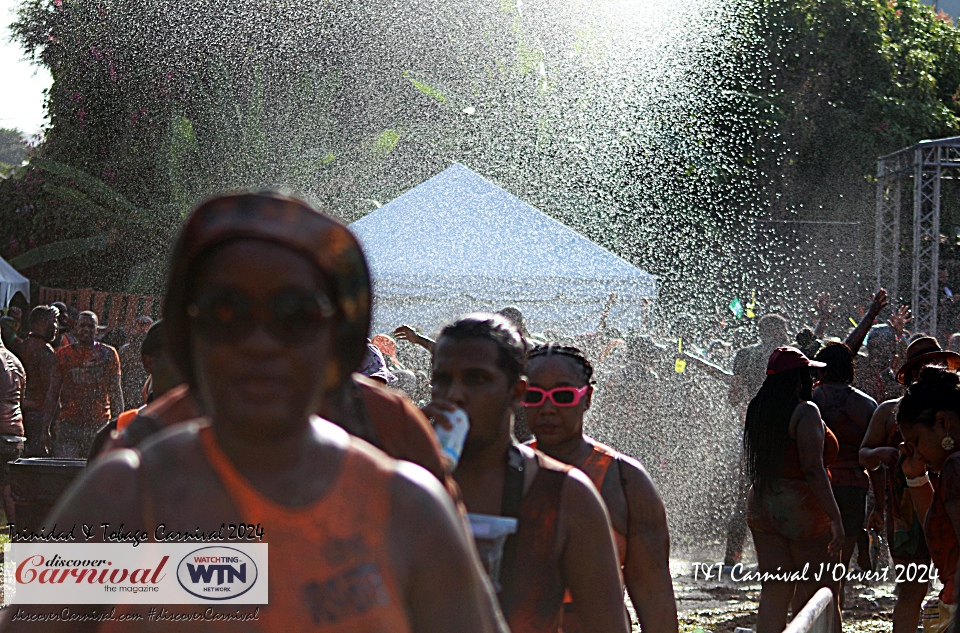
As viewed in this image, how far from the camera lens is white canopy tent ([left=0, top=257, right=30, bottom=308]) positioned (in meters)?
20.4

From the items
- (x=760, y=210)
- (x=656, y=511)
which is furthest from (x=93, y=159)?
(x=656, y=511)

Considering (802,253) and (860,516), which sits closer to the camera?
(860,516)

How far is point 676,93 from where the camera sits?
845 inches

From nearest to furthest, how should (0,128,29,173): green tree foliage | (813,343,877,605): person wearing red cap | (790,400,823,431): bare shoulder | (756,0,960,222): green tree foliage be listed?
(790,400,823,431): bare shoulder < (813,343,877,605): person wearing red cap < (756,0,960,222): green tree foliage < (0,128,29,173): green tree foliage

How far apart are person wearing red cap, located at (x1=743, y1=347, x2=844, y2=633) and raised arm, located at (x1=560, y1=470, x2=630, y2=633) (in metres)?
3.26

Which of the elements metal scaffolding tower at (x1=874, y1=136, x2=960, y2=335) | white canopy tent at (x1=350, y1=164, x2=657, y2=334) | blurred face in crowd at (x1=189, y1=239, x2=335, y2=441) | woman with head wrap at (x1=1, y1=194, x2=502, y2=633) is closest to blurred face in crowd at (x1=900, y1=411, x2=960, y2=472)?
woman with head wrap at (x1=1, y1=194, x2=502, y2=633)

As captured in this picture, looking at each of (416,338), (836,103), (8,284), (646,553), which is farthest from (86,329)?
(836,103)

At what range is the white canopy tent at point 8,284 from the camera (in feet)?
66.9

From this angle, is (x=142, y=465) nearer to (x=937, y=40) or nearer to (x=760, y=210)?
(x=760, y=210)

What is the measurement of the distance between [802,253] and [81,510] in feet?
89.6

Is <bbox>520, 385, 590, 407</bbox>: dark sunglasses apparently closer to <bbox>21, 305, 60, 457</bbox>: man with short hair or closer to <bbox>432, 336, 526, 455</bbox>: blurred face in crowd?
<bbox>432, 336, 526, 455</bbox>: blurred face in crowd

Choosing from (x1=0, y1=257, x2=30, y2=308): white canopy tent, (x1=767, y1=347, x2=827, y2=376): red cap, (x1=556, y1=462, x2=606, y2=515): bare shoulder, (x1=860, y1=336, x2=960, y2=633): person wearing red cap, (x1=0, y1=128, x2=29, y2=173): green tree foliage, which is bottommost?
(x1=860, y1=336, x2=960, y2=633): person wearing red cap

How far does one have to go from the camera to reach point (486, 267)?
1085 cm

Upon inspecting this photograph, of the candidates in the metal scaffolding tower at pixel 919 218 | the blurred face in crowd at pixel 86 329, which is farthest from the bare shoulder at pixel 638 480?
the metal scaffolding tower at pixel 919 218
